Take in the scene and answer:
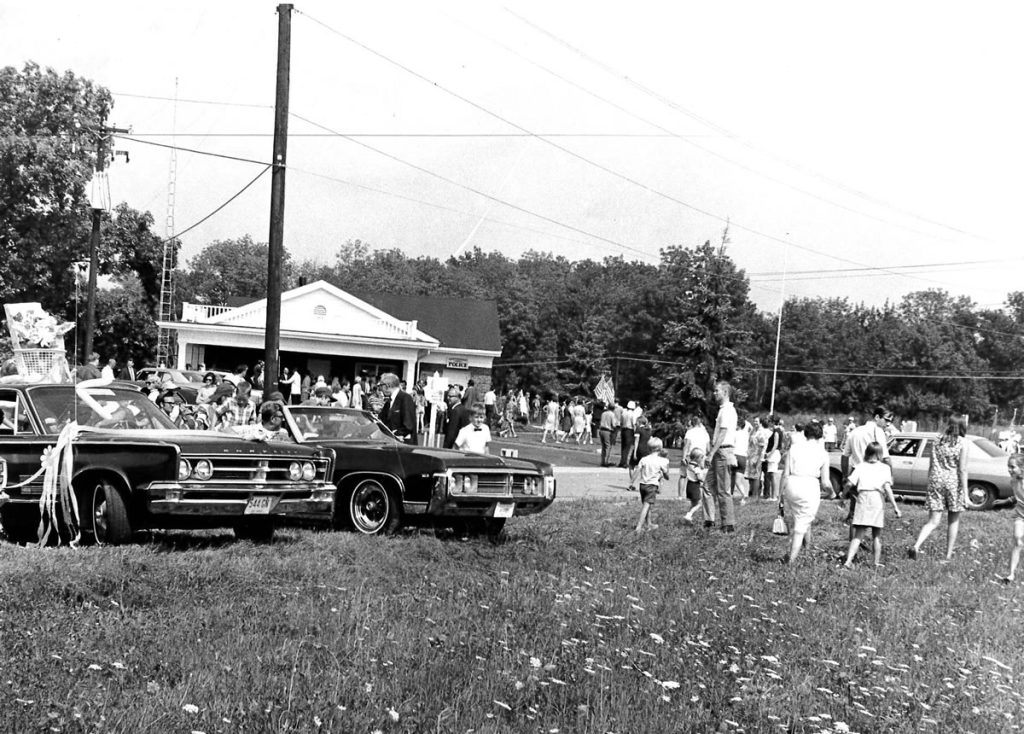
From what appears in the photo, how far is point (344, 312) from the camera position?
5059cm

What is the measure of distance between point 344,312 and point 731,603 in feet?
138

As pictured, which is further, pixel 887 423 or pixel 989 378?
pixel 989 378

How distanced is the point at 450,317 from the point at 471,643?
50.1 m

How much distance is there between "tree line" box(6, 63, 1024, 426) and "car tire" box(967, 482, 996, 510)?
21489 mm

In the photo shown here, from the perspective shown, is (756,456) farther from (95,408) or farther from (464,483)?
(95,408)

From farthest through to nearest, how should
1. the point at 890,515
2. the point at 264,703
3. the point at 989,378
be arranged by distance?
the point at 989,378 → the point at 890,515 → the point at 264,703

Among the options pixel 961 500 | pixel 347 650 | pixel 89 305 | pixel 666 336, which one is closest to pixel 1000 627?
pixel 961 500

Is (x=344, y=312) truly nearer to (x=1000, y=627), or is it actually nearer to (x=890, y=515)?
(x=890, y=515)

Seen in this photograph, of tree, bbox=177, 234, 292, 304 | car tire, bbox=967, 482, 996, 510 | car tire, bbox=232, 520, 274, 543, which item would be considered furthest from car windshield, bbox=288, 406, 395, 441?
tree, bbox=177, 234, 292, 304

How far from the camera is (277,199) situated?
1897 centimetres

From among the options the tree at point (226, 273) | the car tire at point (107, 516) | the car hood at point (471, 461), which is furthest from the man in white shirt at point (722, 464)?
the tree at point (226, 273)

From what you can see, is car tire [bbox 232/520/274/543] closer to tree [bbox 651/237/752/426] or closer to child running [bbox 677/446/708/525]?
child running [bbox 677/446/708/525]

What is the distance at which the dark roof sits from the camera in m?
55.2

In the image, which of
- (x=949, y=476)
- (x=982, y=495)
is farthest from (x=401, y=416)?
(x=982, y=495)
